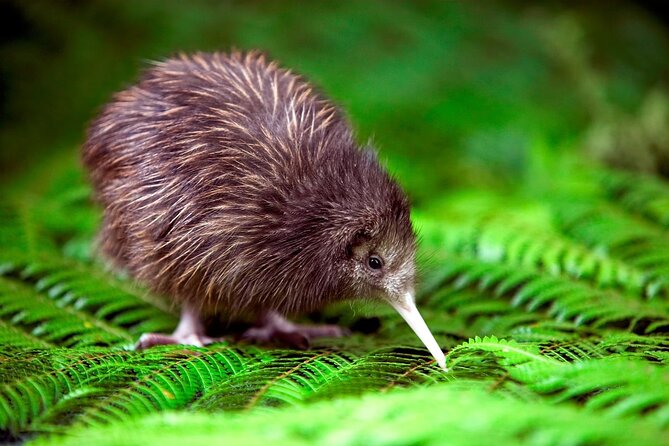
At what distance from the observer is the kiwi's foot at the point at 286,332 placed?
2994 mm

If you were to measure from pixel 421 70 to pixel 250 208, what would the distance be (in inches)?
153

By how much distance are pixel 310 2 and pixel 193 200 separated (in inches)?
167

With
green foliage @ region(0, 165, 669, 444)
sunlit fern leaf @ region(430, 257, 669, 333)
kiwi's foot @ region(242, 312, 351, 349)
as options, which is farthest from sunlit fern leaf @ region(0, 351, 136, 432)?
sunlit fern leaf @ region(430, 257, 669, 333)

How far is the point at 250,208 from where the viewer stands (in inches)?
106

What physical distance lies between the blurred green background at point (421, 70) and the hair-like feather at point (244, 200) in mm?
2009

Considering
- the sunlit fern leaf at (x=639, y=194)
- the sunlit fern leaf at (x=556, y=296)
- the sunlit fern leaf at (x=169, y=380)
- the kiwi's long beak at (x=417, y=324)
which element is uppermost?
the sunlit fern leaf at (x=639, y=194)

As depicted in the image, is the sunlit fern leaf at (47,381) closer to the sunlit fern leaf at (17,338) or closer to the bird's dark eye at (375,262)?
the sunlit fern leaf at (17,338)

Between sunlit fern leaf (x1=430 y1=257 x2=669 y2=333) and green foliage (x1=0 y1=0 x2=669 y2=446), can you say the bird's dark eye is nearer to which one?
green foliage (x1=0 y1=0 x2=669 y2=446)

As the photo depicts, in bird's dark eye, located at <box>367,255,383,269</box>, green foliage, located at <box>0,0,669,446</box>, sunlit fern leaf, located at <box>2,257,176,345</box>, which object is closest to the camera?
green foliage, located at <box>0,0,669,446</box>

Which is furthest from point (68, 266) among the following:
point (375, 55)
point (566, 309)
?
point (375, 55)

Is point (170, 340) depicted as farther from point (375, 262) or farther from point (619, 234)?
point (619, 234)

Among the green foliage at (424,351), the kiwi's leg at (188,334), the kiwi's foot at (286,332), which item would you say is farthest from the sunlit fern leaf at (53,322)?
the kiwi's foot at (286,332)

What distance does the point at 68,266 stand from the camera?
337 cm

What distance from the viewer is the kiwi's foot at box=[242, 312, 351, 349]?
2.99m
